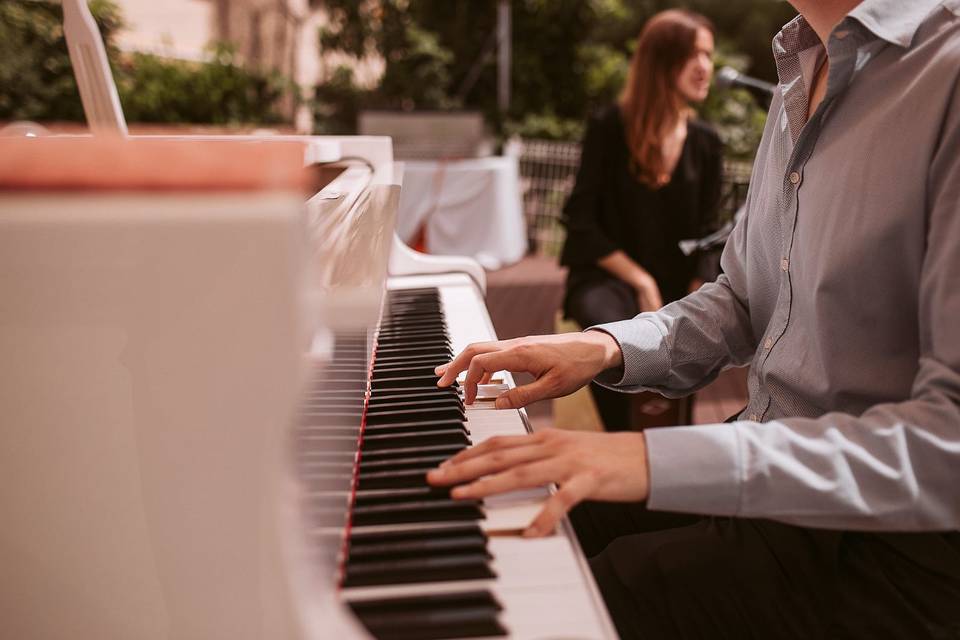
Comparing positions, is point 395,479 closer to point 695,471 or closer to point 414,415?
point 414,415

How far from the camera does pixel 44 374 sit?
1.89 feet

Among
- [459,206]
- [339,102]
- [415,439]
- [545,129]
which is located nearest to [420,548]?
[415,439]

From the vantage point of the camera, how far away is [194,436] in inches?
22.5

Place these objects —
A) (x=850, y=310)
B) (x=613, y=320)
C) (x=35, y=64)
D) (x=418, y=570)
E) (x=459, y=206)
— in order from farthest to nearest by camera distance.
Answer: (x=35, y=64)
(x=459, y=206)
(x=613, y=320)
(x=850, y=310)
(x=418, y=570)

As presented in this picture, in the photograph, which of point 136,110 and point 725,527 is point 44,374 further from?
point 136,110

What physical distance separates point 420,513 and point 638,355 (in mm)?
518

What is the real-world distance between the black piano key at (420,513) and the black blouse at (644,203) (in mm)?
1996

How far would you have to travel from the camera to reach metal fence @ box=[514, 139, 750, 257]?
6355mm

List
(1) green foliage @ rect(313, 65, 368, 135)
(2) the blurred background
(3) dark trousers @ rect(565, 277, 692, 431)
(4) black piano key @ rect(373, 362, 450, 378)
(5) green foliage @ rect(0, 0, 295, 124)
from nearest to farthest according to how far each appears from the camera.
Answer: (4) black piano key @ rect(373, 362, 450, 378) → (3) dark trousers @ rect(565, 277, 692, 431) → (2) the blurred background → (5) green foliage @ rect(0, 0, 295, 124) → (1) green foliage @ rect(313, 65, 368, 135)

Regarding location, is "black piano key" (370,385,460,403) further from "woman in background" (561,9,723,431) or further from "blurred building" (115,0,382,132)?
Answer: "blurred building" (115,0,382,132)

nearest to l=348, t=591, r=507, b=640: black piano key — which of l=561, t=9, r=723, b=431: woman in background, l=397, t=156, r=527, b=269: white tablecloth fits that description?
l=561, t=9, r=723, b=431: woman in background

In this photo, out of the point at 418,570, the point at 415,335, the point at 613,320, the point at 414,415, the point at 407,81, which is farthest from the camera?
the point at 407,81

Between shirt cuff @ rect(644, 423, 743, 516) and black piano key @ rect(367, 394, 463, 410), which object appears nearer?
shirt cuff @ rect(644, 423, 743, 516)

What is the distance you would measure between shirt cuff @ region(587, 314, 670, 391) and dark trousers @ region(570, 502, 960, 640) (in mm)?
279
